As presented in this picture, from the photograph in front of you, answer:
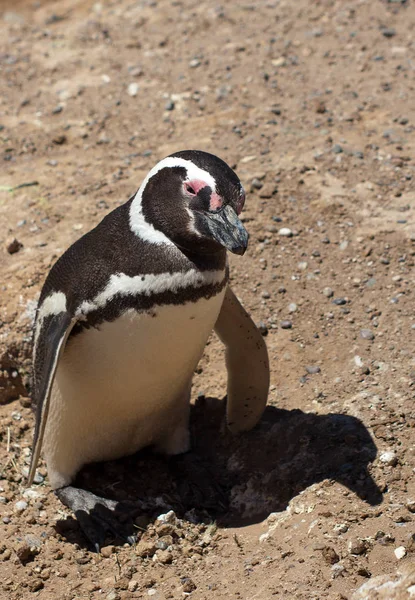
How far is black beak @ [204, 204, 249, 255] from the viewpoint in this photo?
269cm

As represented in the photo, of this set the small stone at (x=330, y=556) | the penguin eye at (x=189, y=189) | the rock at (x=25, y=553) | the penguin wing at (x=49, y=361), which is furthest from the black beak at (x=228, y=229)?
the rock at (x=25, y=553)

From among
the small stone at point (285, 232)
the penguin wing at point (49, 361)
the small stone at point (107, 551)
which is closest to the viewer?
the penguin wing at point (49, 361)

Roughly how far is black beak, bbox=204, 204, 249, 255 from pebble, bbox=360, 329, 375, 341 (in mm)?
1189

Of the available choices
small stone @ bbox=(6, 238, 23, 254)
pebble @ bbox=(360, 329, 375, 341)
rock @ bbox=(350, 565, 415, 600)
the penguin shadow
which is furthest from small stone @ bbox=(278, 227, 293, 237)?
rock @ bbox=(350, 565, 415, 600)

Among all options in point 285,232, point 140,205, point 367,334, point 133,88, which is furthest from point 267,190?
point 133,88

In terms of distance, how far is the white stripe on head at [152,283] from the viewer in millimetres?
2881

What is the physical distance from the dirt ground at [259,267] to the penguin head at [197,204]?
1.00m

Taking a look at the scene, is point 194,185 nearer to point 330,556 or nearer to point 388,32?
point 330,556

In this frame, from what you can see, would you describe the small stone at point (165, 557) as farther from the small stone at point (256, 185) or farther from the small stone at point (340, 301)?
the small stone at point (256, 185)

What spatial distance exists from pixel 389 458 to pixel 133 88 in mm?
3513

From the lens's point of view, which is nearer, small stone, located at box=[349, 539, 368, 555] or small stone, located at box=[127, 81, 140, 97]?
small stone, located at box=[349, 539, 368, 555]

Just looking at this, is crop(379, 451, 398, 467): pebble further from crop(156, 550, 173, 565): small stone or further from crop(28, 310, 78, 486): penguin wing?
crop(28, 310, 78, 486): penguin wing

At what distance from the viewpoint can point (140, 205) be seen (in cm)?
305

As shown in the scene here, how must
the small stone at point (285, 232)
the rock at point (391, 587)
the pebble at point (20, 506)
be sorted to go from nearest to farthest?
the rock at point (391, 587), the pebble at point (20, 506), the small stone at point (285, 232)
